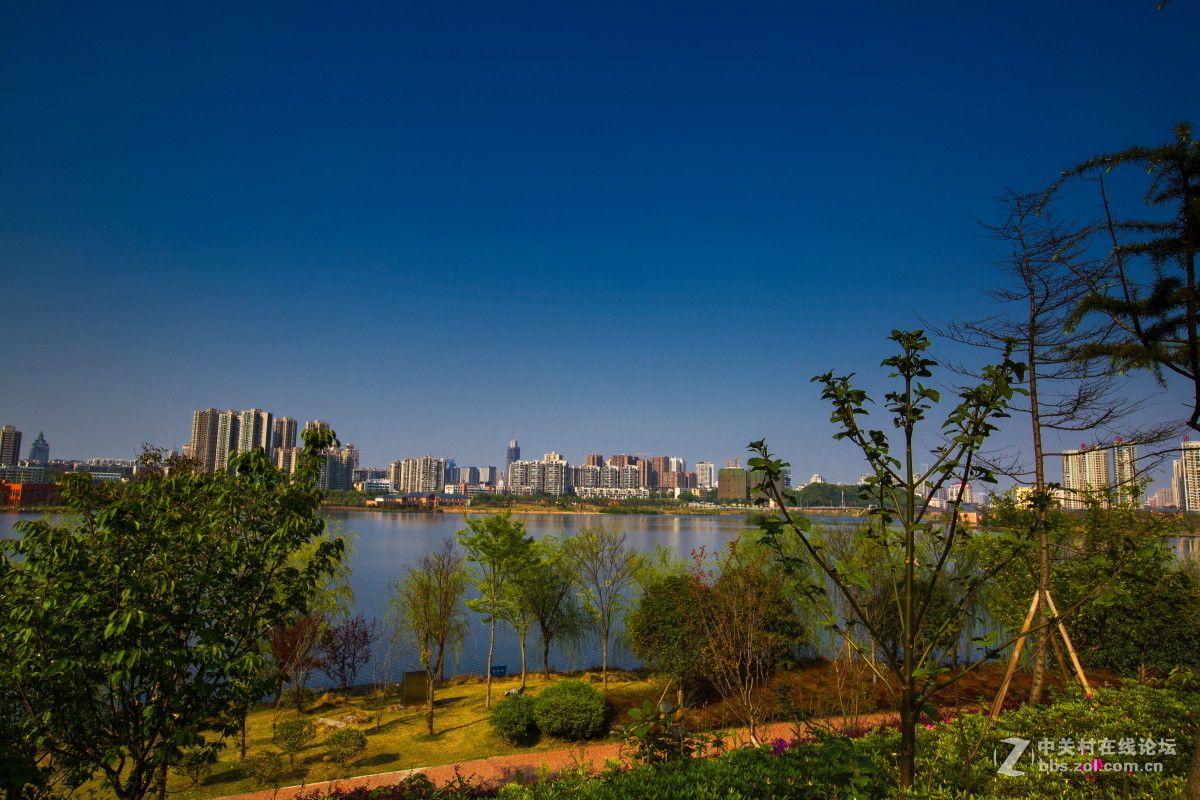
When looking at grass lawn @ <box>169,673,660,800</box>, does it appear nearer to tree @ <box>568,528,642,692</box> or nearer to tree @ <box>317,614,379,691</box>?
tree @ <box>317,614,379,691</box>

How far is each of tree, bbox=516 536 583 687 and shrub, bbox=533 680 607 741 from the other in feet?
17.1

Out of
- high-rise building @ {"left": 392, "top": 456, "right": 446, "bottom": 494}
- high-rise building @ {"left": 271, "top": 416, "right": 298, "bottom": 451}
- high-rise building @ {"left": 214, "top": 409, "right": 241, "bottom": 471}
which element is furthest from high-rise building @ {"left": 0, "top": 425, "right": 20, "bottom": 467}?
high-rise building @ {"left": 392, "top": 456, "right": 446, "bottom": 494}

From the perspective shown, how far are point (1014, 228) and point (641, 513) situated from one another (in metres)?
Result: 100

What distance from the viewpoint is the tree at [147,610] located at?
3330mm

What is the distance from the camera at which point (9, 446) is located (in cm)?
9069

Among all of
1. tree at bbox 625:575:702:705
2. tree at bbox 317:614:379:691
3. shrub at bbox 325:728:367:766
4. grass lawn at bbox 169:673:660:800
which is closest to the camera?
grass lawn at bbox 169:673:660:800

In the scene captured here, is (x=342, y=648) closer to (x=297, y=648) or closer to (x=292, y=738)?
(x=297, y=648)

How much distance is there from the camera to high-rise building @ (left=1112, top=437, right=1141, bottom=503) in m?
6.12

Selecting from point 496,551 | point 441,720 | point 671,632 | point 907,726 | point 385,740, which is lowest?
point 441,720

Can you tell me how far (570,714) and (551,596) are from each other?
7.36 metres

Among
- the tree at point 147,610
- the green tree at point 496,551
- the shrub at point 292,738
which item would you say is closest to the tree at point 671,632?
the green tree at point 496,551

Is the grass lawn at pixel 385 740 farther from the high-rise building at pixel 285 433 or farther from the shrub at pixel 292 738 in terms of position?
the high-rise building at pixel 285 433

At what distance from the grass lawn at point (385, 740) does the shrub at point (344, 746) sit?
124 millimetres

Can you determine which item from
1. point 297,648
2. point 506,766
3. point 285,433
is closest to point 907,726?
point 506,766
